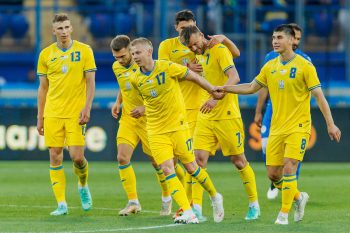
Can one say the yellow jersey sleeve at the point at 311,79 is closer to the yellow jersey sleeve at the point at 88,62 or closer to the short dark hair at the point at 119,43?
the short dark hair at the point at 119,43

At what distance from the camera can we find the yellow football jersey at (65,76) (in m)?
11.7

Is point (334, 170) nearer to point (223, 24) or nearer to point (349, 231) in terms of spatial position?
point (223, 24)

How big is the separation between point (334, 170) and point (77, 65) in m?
8.29

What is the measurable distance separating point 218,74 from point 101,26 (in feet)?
46.8

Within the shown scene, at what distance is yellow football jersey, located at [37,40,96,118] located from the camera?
11.7 meters

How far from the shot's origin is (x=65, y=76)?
11.7 m

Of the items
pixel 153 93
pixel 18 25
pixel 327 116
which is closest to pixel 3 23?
pixel 18 25

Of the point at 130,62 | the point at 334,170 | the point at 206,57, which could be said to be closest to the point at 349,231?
the point at 206,57

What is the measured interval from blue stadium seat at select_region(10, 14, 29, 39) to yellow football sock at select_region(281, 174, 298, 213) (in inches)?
645

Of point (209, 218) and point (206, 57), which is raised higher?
point (206, 57)

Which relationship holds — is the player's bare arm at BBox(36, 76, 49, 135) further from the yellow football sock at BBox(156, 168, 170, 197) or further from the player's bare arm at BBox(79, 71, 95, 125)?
the yellow football sock at BBox(156, 168, 170, 197)

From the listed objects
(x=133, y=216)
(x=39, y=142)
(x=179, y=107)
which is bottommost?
(x=39, y=142)

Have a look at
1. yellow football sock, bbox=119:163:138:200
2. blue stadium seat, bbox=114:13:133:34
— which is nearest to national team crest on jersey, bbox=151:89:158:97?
yellow football sock, bbox=119:163:138:200

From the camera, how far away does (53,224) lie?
1046cm
